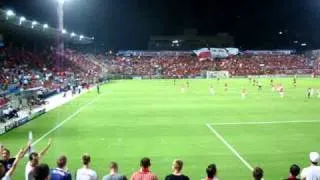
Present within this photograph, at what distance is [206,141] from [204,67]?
309 feet

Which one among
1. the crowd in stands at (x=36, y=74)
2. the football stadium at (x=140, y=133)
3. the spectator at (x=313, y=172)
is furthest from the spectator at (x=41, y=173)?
the crowd in stands at (x=36, y=74)

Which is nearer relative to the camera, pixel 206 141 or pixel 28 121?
pixel 206 141

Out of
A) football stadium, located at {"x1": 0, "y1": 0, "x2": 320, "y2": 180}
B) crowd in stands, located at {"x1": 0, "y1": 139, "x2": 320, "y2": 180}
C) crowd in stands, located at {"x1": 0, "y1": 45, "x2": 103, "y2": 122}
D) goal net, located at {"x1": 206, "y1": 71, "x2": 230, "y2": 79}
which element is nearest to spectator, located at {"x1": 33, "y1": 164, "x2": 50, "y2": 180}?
football stadium, located at {"x1": 0, "y1": 0, "x2": 320, "y2": 180}

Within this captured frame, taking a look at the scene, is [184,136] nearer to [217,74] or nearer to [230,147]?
[230,147]

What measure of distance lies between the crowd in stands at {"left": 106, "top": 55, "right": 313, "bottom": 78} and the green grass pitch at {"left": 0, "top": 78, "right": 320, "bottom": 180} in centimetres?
6833

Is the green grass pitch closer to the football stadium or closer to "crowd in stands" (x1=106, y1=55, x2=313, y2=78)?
the football stadium

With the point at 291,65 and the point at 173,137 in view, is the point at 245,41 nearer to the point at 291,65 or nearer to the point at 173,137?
the point at 291,65

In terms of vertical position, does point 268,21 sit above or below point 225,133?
above

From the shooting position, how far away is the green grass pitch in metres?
19.3

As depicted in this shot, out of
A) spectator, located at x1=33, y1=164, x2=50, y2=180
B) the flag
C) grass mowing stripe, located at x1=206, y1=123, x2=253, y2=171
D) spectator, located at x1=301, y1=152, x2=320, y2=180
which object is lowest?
grass mowing stripe, located at x1=206, y1=123, x2=253, y2=171

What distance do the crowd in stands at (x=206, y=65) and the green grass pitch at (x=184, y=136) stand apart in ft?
224

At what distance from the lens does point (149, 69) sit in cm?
11406

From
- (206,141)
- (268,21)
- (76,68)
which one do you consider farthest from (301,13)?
(206,141)

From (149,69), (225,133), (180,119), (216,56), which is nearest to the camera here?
(225,133)
